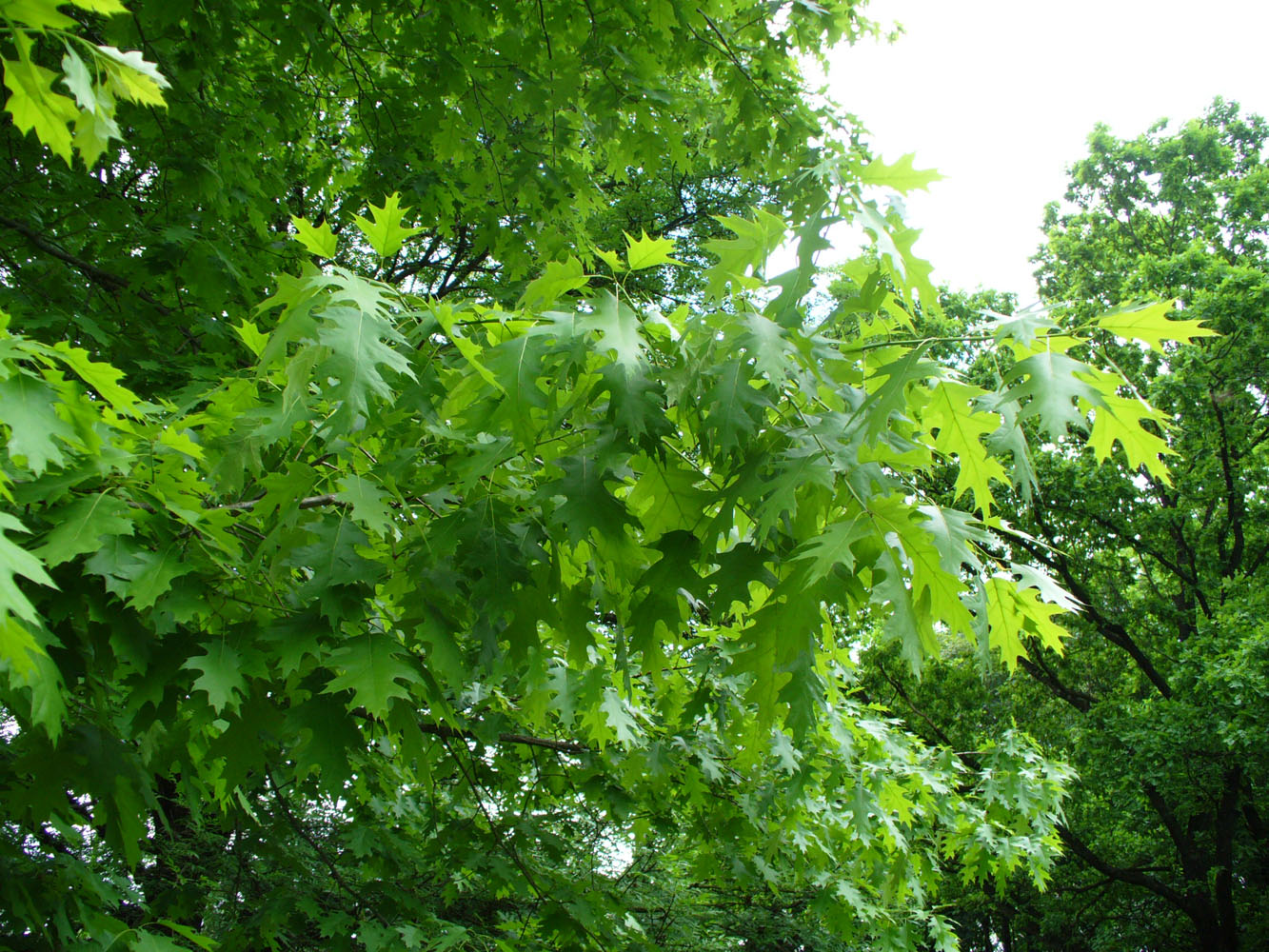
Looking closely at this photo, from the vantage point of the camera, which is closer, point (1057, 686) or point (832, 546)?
point (832, 546)

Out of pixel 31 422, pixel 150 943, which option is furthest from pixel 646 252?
pixel 150 943

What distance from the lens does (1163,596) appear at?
16.4m

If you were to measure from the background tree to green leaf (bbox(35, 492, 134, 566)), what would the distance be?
11.7m

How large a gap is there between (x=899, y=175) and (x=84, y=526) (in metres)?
1.84

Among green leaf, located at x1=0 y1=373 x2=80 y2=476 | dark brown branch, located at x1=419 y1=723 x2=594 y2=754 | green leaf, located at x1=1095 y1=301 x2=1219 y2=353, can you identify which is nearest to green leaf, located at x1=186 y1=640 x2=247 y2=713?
green leaf, located at x1=0 y1=373 x2=80 y2=476

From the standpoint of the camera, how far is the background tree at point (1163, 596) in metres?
12.7

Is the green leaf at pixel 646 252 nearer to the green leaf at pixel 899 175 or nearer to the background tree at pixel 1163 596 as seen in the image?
the green leaf at pixel 899 175

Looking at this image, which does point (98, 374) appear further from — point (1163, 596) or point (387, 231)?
point (1163, 596)

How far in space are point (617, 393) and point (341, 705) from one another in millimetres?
928

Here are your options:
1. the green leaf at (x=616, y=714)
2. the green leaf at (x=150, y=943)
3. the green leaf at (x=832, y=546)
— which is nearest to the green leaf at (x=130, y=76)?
the green leaf at (x=832, y=546)

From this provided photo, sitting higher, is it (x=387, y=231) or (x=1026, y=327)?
(x=387, y=231)

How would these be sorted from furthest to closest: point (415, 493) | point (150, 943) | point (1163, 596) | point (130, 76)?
point (1163, 596)
point (150, 943)
point (415, 493)
point (130, 76)

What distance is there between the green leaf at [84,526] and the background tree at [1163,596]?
459 inches

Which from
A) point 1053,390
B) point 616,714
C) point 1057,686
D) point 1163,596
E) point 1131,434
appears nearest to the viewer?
point 1053,390
